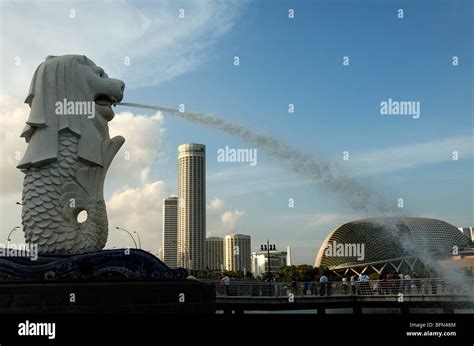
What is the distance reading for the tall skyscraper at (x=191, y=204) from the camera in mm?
83562

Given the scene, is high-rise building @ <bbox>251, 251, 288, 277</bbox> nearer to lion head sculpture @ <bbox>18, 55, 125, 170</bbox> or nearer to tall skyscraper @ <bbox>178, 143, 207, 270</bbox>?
tall skyscraper @ <bbox>178, 143, 207, 270</bbox>

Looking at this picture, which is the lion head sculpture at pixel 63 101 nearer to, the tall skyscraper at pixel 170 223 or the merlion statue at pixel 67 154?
the merlion statue at pixel 67 154

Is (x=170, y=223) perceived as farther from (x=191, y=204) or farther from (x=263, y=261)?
(x=263, y=261)

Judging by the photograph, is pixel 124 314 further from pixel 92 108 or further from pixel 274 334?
pixel 92 108

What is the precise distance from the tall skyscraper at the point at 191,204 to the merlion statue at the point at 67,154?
63.5m

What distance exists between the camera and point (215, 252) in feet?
367

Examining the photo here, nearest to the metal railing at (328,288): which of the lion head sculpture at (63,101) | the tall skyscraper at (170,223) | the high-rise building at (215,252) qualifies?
the lion head sculpture at (63,101)

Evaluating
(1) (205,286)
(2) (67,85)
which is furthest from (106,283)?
(2) (67,85)

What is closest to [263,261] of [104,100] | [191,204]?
[191,204]

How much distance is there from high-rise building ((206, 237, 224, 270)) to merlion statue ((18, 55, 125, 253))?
3520 inches

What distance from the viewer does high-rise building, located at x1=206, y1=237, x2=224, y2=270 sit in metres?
109

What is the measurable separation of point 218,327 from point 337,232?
80636mm

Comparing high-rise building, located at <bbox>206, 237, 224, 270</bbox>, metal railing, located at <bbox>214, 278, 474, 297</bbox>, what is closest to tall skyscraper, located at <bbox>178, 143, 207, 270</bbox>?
high-rise building, located at <bbox>206, 237, 224, 270</bbox>

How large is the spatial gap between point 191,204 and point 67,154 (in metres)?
71.6
